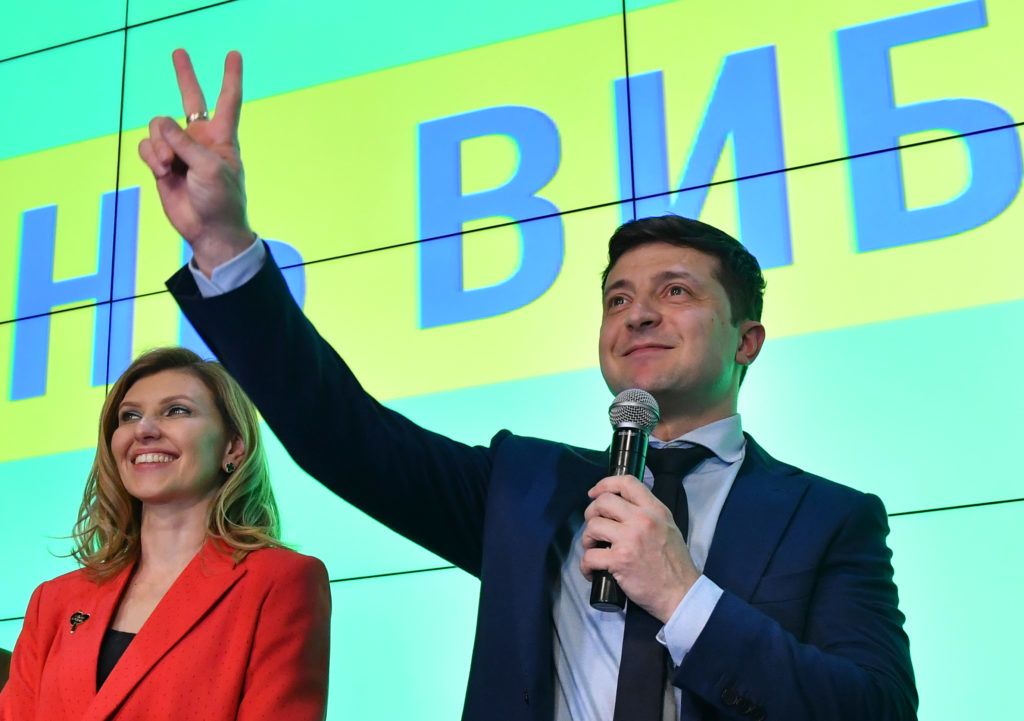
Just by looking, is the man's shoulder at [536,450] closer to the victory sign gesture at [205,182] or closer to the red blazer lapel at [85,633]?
the victory sign gesture at [205,182]

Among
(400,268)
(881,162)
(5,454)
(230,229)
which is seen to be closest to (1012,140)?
(881,162)

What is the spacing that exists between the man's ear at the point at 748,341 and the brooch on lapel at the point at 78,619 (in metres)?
1.22

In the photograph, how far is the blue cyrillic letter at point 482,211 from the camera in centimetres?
325

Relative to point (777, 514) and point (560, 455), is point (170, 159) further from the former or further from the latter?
point (777, 514)

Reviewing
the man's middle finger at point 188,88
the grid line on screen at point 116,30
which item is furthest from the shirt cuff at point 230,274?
the grid line on screen at point 116,30

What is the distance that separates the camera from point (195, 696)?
7.28 feet

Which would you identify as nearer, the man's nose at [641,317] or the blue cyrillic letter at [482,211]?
the man's nose at [641,317]

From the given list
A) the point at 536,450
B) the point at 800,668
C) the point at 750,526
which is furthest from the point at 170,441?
the point at 800,668

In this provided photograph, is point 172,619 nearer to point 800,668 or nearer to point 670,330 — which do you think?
point 670,330

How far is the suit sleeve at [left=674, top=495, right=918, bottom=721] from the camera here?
153cm

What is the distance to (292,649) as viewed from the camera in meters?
2.30

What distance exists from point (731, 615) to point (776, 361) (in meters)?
1.47

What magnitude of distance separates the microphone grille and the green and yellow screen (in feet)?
3.98

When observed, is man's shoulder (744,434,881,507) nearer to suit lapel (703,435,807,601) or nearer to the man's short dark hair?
suit lapel (703,435,807,601)
